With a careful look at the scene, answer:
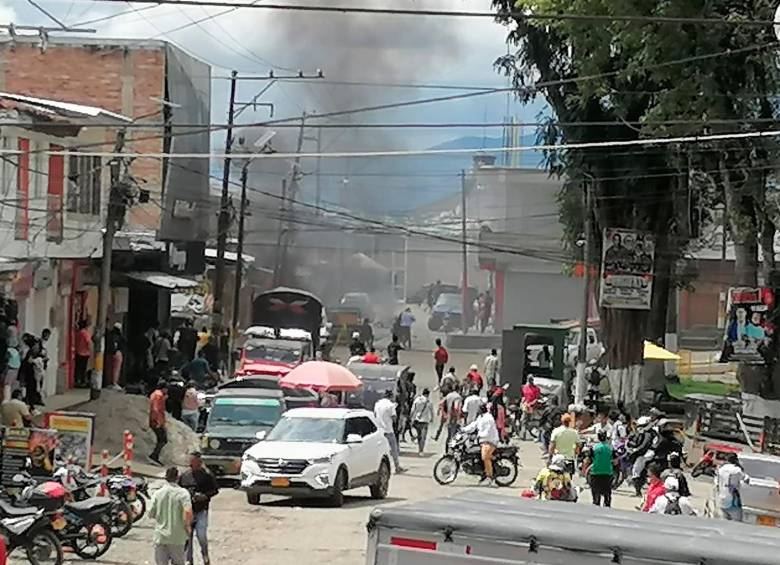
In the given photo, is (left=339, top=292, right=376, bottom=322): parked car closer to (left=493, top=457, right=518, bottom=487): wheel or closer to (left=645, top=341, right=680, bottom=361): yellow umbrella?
(left=645, top=341, right=680, bottom=361): yellow umbrella

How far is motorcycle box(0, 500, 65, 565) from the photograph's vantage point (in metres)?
16.1

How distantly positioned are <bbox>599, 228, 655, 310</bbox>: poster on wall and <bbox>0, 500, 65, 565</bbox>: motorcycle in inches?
911

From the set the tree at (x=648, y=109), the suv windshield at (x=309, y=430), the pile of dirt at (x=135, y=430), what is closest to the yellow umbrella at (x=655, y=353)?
the tree at (x=648, y=109)

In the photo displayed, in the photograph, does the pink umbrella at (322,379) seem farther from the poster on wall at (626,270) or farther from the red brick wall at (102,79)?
the red brick wall at (102,79)

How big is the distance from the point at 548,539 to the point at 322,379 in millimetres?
22739

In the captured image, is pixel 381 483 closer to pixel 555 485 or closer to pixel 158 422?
pixel 158 422

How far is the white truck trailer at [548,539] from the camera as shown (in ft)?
27.6

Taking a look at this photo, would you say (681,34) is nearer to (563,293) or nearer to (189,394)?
(189,394)

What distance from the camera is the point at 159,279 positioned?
135 feet

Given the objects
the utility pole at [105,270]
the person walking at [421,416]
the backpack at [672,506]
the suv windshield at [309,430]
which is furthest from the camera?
the utility pole at [105,270]

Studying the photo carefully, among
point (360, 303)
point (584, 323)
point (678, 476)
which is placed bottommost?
point (678, 476)

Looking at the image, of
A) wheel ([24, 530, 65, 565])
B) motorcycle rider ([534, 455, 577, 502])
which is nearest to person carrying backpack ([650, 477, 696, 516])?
motorcycle rider ([534, 455, 577, 502])

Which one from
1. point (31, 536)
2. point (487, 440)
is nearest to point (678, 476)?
point (487, 440)

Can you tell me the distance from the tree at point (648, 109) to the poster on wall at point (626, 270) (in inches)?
54.7
